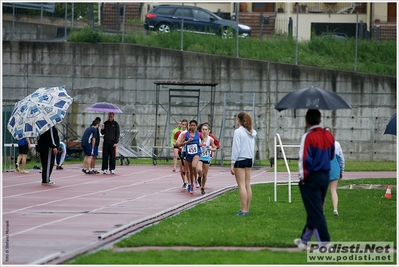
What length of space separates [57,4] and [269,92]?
11.6 m

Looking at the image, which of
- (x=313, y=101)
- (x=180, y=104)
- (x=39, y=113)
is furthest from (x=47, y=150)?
(x=180, y=104)

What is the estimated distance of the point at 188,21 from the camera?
4188 centimetres

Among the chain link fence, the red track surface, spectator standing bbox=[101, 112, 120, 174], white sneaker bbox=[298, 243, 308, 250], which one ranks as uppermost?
the chain link fence

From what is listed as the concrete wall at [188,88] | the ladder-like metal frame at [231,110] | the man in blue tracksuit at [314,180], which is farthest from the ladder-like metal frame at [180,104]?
the man in blue tracksuit at [314,180]

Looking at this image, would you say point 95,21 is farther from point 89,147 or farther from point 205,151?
point 205,151

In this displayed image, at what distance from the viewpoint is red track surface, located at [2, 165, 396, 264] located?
38.9ft

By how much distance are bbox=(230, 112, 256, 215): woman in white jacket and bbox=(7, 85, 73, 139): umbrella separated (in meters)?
7.96

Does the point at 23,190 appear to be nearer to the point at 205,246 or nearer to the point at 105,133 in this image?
the point at 105,133

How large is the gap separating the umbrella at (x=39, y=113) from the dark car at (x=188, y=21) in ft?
59.3

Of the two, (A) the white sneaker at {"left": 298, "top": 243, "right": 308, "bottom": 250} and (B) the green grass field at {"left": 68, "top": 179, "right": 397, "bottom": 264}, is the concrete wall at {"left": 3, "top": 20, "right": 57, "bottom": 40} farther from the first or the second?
(A) the white sneaker at {"left": 298, "top": 243, "right": 308, "bottom": 250}

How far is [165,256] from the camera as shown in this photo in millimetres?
10656

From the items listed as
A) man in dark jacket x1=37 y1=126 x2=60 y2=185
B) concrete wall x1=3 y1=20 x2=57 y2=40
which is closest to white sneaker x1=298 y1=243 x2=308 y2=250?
man in dark jacket x1=37 y1=126 x2=60 y2=185

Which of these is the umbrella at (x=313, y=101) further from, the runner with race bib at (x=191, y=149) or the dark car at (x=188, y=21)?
the dark car at (x=188, y=21)

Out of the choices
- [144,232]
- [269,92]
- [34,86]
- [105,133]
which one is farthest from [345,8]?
[144,232]
